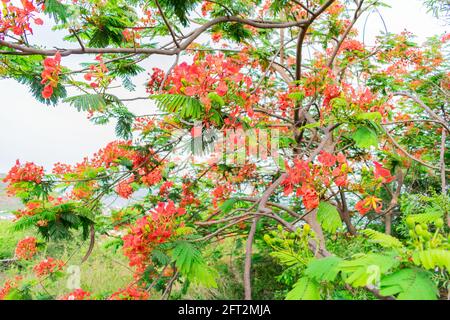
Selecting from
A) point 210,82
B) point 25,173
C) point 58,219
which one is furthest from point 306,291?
point 25,173

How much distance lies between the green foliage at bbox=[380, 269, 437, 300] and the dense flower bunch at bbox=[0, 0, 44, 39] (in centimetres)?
179

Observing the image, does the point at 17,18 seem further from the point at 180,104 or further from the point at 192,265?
the point at 192,265

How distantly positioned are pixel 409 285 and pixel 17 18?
1.86 metres

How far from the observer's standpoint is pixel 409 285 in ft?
2.75

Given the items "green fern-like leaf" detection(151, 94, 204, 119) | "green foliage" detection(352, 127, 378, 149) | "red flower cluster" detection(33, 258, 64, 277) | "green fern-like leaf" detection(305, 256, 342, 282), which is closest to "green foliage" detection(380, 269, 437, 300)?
"green fern-like leaf" detection(305, 256, 342, 282)

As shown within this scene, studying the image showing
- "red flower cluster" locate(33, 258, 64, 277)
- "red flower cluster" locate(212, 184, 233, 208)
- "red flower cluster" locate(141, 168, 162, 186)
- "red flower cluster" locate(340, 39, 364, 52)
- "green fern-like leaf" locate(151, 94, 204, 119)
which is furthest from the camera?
"red flower cluster" locate(340, 39, 364, 52)

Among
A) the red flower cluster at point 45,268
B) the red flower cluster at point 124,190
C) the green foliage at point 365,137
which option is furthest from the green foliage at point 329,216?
the red flower cluster at point 45,268

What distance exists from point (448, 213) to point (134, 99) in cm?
184

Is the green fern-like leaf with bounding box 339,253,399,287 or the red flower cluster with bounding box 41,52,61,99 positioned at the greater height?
the red flower cluster with bounding box 41,52,61,99

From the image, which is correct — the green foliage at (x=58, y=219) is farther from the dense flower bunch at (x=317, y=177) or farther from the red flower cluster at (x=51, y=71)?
the dense flower bunch at (x=317, y=177)

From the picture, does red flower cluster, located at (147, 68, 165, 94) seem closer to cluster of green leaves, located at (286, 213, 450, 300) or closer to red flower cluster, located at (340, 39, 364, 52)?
cluster of green leaves, located at (286, 213, 450, 300)

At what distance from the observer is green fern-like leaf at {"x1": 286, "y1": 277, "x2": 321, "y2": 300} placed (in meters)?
0.99

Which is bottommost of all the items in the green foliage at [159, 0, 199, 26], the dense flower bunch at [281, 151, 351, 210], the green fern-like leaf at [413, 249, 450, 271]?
the green fern-like leaf at [413, 249, 450, 271]
